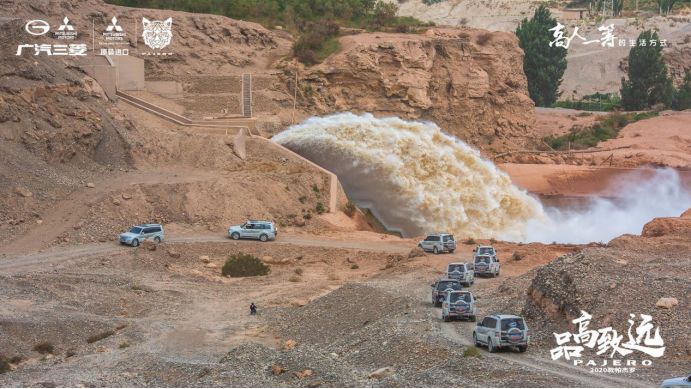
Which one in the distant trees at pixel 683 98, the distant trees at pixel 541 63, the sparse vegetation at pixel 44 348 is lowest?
the sparse vegetation at pixel 44 348

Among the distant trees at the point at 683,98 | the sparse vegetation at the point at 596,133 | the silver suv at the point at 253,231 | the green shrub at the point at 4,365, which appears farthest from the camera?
the distant trees at the point at 683,98

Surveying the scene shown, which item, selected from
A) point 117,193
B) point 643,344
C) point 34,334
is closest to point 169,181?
point 117,193

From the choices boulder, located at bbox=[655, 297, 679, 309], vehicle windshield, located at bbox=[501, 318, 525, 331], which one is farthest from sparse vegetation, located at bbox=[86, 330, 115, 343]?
boulder, located at bbox=[655, 297, 679, 309]

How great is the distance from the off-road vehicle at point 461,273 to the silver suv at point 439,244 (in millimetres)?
7515

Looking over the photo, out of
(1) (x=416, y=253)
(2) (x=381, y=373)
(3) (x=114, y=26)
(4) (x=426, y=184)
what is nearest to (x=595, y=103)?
(4) (x=426, y=184)

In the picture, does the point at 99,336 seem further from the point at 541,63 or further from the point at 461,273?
the point at 541,63

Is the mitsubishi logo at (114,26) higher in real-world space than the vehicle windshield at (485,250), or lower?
higher

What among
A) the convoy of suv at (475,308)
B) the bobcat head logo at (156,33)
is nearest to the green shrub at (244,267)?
the convoy of suv at (475,308)

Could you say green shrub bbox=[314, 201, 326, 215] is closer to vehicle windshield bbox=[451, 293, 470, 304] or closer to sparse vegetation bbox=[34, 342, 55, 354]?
vehicle windshield bbox=[451, 293, 470, 304]

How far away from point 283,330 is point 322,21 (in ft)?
138

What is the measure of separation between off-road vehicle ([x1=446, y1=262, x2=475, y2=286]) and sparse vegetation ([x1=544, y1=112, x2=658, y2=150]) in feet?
156

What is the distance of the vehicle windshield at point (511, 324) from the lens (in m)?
28.6

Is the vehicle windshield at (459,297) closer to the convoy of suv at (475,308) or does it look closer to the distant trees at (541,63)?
the convoy of suv at (475,308)

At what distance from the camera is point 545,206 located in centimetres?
7119
